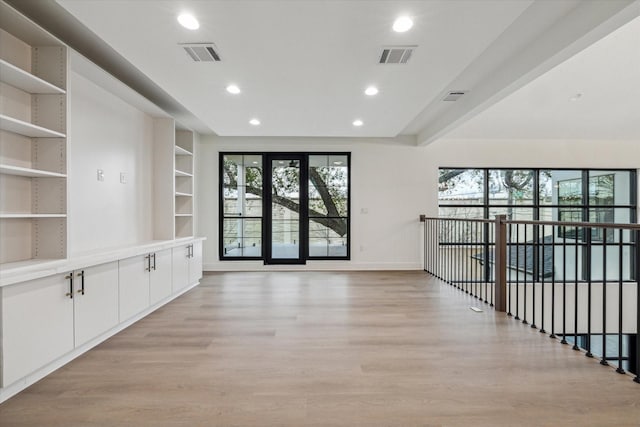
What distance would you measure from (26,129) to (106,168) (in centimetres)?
126

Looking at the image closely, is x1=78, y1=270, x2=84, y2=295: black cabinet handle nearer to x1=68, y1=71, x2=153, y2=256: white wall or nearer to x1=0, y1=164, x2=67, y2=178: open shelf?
x1=68, y1=71, x2=153, y2=256: white wall

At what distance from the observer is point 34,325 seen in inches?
84.7

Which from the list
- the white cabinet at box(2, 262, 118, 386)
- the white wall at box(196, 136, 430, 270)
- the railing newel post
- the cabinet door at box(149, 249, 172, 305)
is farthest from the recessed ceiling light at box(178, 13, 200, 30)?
the white wall at box(196, 136, 430, 270)

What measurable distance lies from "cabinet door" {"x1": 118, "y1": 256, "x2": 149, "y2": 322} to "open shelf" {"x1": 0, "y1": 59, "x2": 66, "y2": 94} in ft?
5.14

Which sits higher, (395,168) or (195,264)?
(395,168)

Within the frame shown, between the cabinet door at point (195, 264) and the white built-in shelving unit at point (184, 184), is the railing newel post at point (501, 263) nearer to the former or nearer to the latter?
the cabinet door at point (195, 264)

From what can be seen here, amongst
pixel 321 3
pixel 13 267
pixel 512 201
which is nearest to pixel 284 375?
pixel 13 267

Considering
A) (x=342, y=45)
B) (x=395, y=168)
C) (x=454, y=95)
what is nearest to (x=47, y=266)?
(x=342, y=45)

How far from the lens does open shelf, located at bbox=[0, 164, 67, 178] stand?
2197 mm

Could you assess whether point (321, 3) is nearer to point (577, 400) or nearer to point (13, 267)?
point (13, 267)

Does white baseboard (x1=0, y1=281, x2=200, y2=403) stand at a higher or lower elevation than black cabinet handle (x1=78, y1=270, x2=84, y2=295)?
lower

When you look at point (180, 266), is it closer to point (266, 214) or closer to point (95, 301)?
point (95, 301)

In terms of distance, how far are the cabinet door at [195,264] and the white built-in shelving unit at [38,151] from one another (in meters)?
2.38

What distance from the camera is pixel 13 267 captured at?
213 cm
